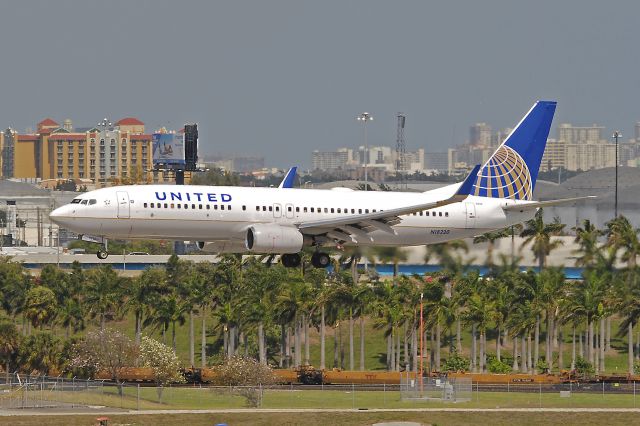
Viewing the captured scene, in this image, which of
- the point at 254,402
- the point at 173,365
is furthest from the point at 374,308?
the point at 254,402

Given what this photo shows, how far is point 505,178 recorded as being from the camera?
10925 cm

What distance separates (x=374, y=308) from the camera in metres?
144

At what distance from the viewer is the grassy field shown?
99312 mm

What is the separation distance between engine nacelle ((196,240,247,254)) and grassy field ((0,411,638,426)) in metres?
11.3

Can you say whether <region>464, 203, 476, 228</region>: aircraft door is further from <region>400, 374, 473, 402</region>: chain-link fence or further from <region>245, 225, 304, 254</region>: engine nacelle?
<region>400, 374, 473, 402</region>: chain-link fence

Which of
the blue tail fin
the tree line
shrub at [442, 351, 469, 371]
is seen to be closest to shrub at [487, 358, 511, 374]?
the tree line

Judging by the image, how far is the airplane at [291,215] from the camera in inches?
3713

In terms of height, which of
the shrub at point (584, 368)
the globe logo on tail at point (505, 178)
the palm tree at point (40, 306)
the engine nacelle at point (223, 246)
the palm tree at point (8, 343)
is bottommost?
the shrub at point (584, 368)

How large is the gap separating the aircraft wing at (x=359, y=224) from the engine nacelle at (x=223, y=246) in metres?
4.31

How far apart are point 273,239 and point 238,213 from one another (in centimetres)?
284

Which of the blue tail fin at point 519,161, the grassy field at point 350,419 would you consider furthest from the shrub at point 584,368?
the grassy field at point 350,419

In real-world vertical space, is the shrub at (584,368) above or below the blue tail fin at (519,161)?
below

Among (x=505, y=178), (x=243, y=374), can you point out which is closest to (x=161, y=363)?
(x=243, y=374)

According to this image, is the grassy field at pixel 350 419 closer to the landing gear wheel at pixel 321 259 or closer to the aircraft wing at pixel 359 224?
the landing gear wheel at pixel 321 259
